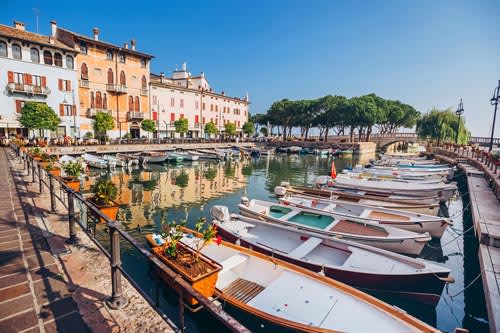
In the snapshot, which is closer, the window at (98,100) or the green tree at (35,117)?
the green tree at (35,117)

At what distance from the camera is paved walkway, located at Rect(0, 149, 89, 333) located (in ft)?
9.10

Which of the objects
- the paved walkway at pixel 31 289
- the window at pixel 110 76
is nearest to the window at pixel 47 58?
the window at pixel 110 76

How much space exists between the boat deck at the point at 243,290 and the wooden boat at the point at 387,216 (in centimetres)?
554

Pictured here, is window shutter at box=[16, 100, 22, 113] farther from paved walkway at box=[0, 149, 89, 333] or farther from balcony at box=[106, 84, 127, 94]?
paved walkway at box=[0, 149, 89, 333]

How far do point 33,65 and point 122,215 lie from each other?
103 ft

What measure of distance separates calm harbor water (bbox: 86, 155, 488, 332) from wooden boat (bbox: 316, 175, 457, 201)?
4.69 ft

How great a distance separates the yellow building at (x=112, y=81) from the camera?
122 ft

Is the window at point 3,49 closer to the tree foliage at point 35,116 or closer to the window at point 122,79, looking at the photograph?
the tree foliage at point 35,116

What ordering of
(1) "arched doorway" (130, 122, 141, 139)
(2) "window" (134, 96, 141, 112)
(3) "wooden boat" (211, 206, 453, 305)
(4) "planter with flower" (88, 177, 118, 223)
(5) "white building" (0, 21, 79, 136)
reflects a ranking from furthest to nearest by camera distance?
1. (1) "arched doorway" (130, 122, 141, 139)
2. (2) "window" (134, 96, 141, 112)
3. (5) "white building" (0, 21, 79, 136)
4. (4) "planter with flower" (88, 177, 118, 223)
5. (3) "wooden boat" (211, 206, 453, 305)

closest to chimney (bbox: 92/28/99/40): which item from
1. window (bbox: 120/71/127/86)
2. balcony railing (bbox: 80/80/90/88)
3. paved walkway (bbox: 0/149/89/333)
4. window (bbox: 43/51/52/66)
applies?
window (bbox: 120/71/127/86)

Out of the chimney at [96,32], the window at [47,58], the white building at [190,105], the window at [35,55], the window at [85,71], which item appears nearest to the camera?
the window at [35,55]

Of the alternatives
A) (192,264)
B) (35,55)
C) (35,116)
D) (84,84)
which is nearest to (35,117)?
(35,116)

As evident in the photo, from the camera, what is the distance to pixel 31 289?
331 cm

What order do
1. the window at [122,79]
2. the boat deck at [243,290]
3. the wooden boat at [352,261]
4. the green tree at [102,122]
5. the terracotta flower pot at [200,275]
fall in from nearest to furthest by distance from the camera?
the terracotta flower pot at [200,275] → the boat deck at [243,290] → the wooden boat at [352,261] → the green tree at [102,122] → the window at [122,79]
